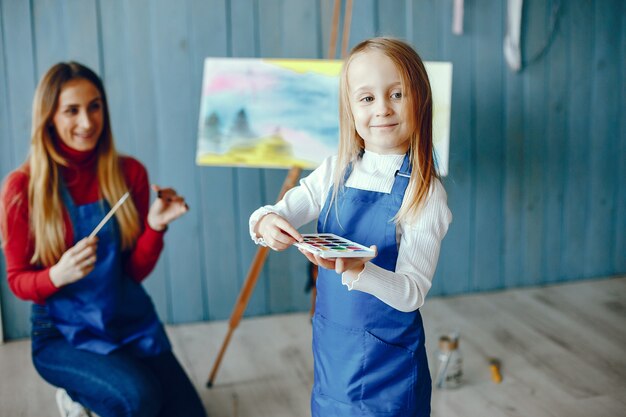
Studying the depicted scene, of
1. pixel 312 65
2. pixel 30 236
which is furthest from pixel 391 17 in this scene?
pixel 30 236

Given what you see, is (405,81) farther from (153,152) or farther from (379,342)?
(153,152)

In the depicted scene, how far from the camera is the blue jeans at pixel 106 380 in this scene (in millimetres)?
1768

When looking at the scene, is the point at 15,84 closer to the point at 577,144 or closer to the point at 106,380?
the point at 106,380

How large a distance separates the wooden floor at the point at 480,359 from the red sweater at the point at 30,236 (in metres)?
0.52

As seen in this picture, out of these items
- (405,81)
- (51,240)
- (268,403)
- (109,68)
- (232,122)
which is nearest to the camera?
(405,81)

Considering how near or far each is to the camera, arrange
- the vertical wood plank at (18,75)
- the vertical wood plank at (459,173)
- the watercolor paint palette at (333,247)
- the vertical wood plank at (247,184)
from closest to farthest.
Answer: the watercolor paint palette at (333,247)
the vertical wood plank at (18,75)
the vertical wood plank at (247,184)
the vertical wood plank at (459,173)

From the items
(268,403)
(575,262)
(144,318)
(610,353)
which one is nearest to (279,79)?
(144,318)

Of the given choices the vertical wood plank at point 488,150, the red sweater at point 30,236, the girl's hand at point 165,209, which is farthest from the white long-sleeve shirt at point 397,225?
the vertical wood plank at point 488,150

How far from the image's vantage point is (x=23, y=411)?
2.08m

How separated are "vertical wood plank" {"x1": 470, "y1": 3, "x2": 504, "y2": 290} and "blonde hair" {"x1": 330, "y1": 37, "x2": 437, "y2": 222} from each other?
179 centimetres

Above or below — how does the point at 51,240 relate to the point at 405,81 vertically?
below

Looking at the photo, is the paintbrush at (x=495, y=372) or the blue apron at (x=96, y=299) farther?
the paintbrush at (x=495, y=372)

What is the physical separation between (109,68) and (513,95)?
68.9 inches

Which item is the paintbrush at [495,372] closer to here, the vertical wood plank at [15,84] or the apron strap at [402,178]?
the apron strap at [402,178]
